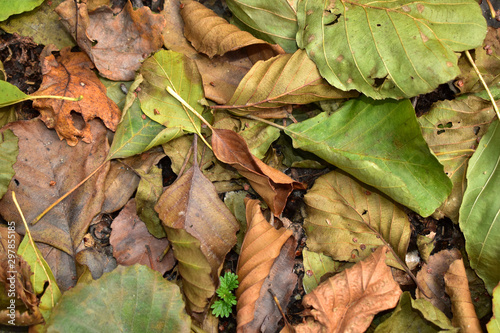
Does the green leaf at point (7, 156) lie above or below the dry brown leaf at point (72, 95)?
below

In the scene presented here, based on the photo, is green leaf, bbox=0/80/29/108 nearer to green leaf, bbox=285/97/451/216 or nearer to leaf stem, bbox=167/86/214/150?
leaf stem, bbox=167/86/214/150

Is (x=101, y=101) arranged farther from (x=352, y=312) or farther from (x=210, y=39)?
(x=352, y=312)

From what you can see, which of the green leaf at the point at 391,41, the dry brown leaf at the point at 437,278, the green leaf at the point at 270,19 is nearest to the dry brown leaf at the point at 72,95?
the green leaf at the point at 270,19

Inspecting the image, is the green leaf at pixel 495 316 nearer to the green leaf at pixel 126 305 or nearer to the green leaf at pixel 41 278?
the green leaf at pixel 126 305

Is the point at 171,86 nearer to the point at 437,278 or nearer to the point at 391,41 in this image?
the point at 391,41

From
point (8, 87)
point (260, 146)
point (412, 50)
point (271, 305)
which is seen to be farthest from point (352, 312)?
point (8, 87)

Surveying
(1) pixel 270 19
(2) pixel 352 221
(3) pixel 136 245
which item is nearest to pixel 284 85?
(1) pixel 270 19
